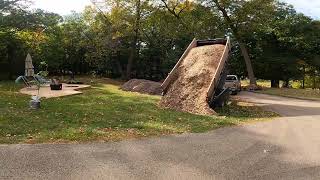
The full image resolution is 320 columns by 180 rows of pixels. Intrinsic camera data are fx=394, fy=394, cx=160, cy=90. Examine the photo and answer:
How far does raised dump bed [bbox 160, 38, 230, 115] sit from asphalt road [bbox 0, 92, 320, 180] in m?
5.80

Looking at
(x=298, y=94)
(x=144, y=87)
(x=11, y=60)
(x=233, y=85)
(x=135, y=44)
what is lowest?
(x=298, y=94)

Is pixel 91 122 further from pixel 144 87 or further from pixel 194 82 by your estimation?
pixel 144 87

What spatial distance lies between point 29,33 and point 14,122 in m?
29.9

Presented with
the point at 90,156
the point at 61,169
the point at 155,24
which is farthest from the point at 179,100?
the point at 155,24

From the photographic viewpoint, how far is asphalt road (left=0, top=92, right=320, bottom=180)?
694cm

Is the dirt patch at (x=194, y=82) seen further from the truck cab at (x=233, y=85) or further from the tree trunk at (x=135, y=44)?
the tree trunk at (x=135, y=44)

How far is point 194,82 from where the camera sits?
17.5 m

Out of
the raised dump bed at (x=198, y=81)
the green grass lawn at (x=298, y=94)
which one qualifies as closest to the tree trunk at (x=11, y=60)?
the raised dump bed at (x=198, y=81)

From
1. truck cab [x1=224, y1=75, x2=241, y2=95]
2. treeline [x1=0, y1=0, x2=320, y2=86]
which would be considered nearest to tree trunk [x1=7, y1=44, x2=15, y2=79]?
treeline [x1=0, y1=0, x2=320, y2=86]

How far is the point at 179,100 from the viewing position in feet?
56.3

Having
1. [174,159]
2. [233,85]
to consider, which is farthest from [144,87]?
[174,159]

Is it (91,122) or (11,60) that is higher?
(11,60)

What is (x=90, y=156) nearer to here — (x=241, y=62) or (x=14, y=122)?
(x=14, y=122)

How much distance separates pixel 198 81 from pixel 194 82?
187 mm
